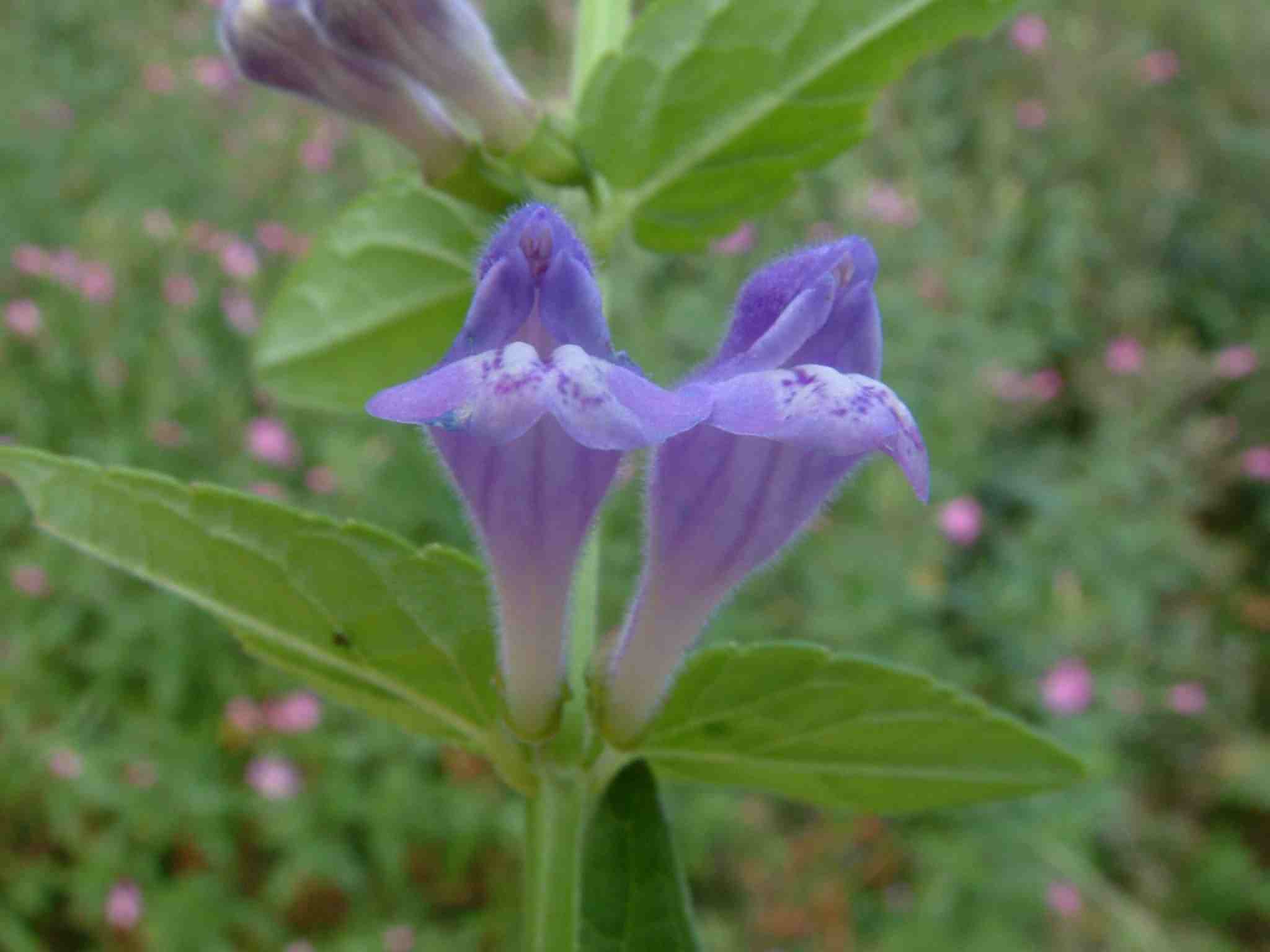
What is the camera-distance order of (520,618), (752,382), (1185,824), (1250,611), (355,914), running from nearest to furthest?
(752,382)
(520,618)
(355,914)
(1185,824)
(1250,611)

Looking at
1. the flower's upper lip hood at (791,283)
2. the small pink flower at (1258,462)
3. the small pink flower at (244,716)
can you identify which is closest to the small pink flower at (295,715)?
the small pink flower at (244,716)

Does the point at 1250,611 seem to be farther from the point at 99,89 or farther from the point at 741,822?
the point at 99,89

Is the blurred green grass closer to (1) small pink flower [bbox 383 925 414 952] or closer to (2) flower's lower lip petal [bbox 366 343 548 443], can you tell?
(1) small pink flower [bbox 383 925 414 952]

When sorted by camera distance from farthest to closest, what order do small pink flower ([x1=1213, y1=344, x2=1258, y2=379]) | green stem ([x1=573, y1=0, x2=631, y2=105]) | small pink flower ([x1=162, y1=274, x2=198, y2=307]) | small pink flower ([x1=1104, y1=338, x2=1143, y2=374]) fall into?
small pink flower ([x1=1213, y1=344, x2=1258, y2=379])
small pink flower ([x1=1104, y1=338, x2=1143, y2=374])
small pink flower ([x1=162, y1=274, x2=198, y2=307])
green stem ([x1=573, y1=0, x2=631, y2=105])

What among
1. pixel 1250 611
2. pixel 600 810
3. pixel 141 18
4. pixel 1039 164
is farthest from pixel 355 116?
pixel 141 18

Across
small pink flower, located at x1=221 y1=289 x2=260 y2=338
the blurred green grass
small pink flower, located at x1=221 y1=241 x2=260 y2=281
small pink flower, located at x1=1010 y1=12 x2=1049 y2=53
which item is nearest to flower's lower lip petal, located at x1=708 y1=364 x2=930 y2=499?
the blurred green grass

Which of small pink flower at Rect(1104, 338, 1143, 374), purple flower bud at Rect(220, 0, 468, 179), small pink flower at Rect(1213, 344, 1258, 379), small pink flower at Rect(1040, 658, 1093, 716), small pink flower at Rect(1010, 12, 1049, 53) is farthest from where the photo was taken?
small pink flower at Rect(1010, 12, 1049, 53)
